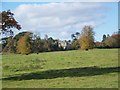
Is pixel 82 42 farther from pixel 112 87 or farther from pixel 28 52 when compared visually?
pixel 112 87

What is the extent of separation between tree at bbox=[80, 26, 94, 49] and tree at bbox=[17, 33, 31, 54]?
16573 mm

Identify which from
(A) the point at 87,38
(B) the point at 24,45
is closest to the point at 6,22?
(B) the point at 24,45

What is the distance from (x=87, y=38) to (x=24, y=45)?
2560 centimetres

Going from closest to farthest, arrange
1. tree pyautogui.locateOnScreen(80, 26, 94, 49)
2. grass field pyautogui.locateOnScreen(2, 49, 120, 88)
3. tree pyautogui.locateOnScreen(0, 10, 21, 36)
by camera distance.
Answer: grass field pyautogui.locateOnScreen(2, 49, 120, 88) < tree pyautogui.locateOnScreen(0, 10, 21, 36) < tree pyautogui.locateOnScreen(80, 26, 94, 49)

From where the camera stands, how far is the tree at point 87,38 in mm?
83450

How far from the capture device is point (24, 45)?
68750 mm

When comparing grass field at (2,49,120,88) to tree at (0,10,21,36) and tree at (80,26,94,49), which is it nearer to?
tree at (0,10,21,36)

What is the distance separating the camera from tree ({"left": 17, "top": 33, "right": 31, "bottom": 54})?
6837cm

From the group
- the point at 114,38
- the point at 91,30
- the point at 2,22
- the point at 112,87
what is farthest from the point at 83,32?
the point at 112,87

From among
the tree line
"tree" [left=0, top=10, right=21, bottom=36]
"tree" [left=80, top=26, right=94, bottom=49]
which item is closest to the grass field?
"tree" [left=0, top=10, right=21, bottom=36]

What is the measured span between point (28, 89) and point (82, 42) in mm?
69896

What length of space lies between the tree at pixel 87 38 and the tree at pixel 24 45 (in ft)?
54.4

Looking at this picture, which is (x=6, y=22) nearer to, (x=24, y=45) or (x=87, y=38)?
(x=24, y=45)

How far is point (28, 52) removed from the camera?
73125mm
